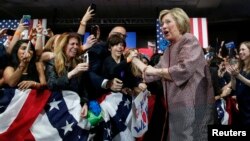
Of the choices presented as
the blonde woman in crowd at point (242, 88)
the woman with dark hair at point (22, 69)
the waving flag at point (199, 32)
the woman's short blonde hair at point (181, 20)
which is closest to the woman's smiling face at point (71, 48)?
the woman with dark hair at point (22, 69)

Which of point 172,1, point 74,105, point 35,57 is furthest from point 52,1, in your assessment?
point 74,105

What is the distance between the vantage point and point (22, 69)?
115 inches

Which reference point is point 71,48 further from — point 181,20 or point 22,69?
point 181,20

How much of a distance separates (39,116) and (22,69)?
0.44 metres

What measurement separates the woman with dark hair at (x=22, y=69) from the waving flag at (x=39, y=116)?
90 mm

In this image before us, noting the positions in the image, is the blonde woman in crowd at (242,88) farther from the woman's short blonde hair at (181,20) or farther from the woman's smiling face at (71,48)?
the woman's smiling face at (71,48)

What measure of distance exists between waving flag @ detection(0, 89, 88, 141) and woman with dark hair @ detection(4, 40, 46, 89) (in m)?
0.09

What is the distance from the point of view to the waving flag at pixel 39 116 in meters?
2.80

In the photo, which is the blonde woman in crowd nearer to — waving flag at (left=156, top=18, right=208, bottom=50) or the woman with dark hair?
the woman with dark hair

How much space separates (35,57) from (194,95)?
184cm

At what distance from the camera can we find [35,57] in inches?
132

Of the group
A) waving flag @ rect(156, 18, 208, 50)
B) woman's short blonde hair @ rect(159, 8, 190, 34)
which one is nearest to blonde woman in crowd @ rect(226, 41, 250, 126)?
woman's short blonde hair @ rect(159, 8, 190, 34)

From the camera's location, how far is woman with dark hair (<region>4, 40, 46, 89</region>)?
2934 mm

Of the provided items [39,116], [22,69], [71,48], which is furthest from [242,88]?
[22,69]
